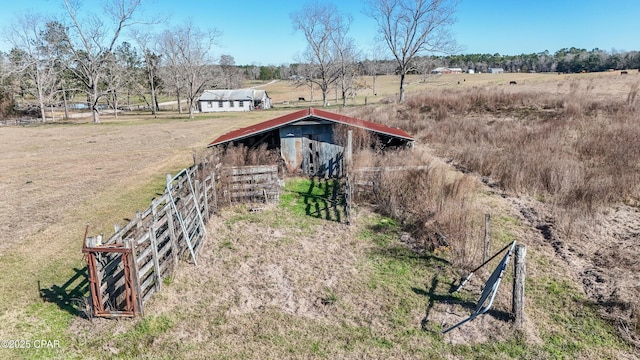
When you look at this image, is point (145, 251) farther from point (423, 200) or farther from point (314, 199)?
Result: point (423, 200)

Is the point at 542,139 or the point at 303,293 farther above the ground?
the point at 542,139

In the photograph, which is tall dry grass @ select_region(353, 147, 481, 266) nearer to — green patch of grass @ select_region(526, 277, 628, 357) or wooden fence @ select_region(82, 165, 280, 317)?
green patch of grass @ select_region(526, 277, 628, 357)

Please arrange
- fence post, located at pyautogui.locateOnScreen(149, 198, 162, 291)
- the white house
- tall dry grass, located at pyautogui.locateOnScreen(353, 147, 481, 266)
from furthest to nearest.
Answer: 1. the white house
2. tall dry grass, located at pyautogui.locateOnScreen(353, 147, 481, 266)
3. fence post, located at pyautogui.locateOnScreen(149, 198, 162, 291)

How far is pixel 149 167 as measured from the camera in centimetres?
2167

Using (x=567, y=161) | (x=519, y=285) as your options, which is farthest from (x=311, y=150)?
(x=519, y=285)

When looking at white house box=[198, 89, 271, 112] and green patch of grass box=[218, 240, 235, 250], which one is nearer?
green patch of grass box=[218, 240, 235, 250]

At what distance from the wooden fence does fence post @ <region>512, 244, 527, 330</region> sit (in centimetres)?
683

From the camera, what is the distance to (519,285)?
6.91 m

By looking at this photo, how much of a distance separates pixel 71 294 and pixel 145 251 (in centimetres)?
221

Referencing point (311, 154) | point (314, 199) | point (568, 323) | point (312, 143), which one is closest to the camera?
point (568, 323)

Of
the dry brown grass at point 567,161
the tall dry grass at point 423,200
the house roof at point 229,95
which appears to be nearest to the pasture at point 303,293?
the dry brown grass at point 567,161

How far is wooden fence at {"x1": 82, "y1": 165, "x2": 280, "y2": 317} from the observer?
6.89 m

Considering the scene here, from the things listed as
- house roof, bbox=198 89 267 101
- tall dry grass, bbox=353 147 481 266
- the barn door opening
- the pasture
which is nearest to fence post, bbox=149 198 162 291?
the pasture

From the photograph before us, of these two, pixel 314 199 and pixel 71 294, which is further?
pixel 314 199
